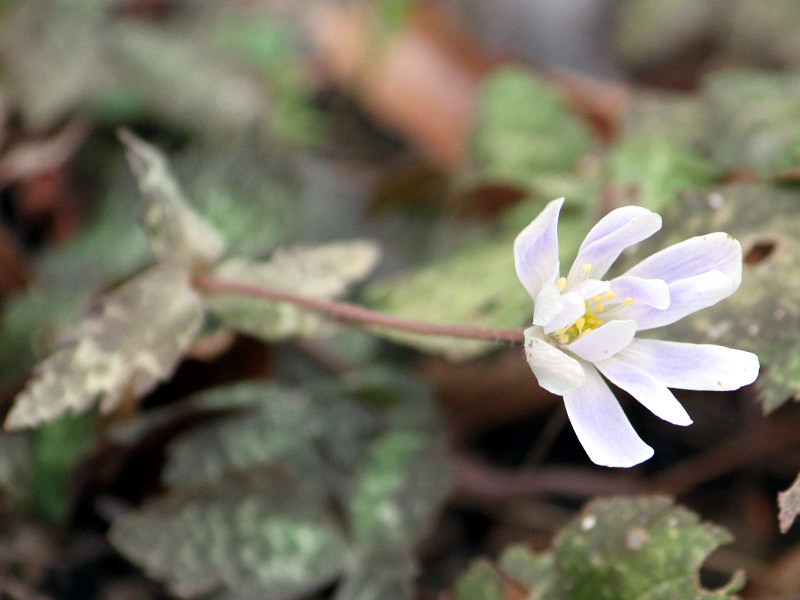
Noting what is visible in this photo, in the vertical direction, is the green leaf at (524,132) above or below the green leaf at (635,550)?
above

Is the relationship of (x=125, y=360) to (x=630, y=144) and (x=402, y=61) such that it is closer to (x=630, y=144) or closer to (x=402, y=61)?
(x=630, y=144)

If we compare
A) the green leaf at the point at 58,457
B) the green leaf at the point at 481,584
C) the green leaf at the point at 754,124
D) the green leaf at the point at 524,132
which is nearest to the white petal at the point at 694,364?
the green leaf at the point at 481,584

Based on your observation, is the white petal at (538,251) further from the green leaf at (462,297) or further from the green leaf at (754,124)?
the green leaf at (754,124)

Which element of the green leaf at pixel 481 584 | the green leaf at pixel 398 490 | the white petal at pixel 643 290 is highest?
the white petal at pixel 643 290

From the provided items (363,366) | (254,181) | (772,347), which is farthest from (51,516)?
(772,347)

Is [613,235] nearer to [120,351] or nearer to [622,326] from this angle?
[622,326]

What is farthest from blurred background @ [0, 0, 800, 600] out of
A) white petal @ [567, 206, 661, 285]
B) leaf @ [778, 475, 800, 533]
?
Result: white petal @ [567, 206, 661, 285]
